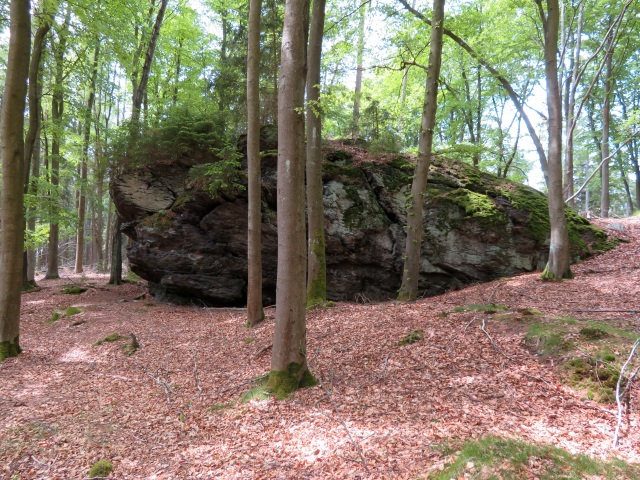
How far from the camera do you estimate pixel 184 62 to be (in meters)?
19.8

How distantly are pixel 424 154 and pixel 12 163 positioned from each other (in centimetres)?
900

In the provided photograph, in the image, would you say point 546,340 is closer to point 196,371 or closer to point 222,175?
point 196,371

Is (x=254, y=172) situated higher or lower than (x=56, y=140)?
lower

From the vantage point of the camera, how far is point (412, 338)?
5867 millimetres

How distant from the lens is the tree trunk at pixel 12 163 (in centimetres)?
689

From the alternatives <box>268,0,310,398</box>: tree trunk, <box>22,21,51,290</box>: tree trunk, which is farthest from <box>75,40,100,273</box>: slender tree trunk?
<box>268,0,310,398</box>: tree trunk

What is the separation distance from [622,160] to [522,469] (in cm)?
2941

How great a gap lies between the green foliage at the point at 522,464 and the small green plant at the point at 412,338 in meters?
2.77

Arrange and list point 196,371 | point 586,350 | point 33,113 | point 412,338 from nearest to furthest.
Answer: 1. point 586,350
2. point 412,338
3. point 196,371
4. point 33,113

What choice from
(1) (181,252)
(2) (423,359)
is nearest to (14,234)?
(1) (181,252)

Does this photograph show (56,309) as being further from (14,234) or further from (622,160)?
(622,160)

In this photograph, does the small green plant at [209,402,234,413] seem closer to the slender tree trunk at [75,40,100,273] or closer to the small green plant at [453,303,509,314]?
the small green plant at [453,303,509,314]

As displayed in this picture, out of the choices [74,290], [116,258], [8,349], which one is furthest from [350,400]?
[116,258]

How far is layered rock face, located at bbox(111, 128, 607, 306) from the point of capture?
36.6ft
